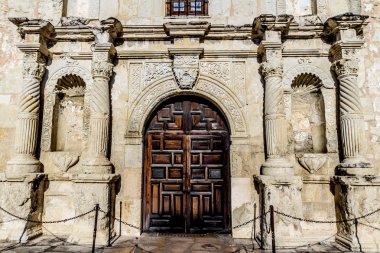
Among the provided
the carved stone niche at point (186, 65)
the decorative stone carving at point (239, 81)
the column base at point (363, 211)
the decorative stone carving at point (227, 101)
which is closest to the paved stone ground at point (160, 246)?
the column base at point (363, 211)

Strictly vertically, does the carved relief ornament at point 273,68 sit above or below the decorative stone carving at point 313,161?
above

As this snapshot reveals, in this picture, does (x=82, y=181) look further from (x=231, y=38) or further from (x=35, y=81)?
(x=231, y=38)

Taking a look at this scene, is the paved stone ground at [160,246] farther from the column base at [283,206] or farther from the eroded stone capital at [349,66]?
the eroded stone capital at [349,66]

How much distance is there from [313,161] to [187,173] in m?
2.48

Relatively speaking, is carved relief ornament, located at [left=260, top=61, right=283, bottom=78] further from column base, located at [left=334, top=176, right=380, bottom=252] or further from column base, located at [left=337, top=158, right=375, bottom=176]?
column base, located at [left=334, top=176, right=380, bottom=252]

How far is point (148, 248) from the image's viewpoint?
502 centimetres

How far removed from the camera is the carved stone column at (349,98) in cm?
544

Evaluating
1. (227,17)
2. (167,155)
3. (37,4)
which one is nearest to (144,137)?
(167,155)

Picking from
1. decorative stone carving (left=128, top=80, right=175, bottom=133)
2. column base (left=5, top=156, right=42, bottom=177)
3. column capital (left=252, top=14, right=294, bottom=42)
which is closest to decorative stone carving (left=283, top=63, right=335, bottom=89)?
column capital (left=252, top=14, right=294, bottom=42)

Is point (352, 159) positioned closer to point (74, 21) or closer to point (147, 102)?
point (147, 102)

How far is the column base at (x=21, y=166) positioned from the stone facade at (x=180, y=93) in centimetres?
2

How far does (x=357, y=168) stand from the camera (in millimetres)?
5238

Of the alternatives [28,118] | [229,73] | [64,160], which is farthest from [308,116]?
[28,118]

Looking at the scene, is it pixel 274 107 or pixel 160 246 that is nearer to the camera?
pixel 160 246
